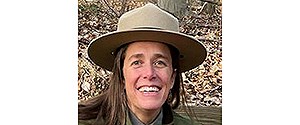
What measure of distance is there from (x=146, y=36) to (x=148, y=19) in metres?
0.05

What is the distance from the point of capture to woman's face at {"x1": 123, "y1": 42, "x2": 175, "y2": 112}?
179 cm

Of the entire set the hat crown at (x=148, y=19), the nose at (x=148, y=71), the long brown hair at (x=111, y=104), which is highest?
the hat crown at (x=148, y=19)

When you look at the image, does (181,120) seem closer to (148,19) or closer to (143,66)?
(143,66)

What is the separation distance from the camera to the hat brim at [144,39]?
1787mm

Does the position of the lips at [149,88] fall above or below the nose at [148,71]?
below

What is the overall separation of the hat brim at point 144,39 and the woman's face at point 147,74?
24 mm

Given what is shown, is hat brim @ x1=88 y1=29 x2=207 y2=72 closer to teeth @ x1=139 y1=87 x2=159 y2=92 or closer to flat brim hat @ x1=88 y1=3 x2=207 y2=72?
flat brim hat @ x1=88 y1=3 x2=207 y2=72

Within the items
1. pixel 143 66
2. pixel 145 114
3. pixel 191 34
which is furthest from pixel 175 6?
pixel 145 114

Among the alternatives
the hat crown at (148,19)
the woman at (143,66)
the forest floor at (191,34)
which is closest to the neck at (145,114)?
the woman at (143,66)

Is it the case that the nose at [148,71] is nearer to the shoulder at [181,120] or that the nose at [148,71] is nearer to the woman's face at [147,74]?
the woman's face at [147,74]
